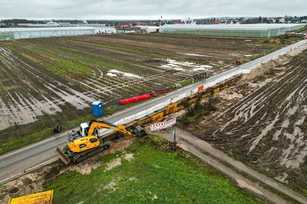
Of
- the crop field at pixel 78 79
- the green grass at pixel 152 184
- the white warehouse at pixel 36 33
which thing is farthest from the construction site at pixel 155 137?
the white warehouse at pixel 36 33

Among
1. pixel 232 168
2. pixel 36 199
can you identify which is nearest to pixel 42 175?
pixel 36 199

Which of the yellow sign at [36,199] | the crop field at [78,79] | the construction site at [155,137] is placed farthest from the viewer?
the crop field at [78,79]

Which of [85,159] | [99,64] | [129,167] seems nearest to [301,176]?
[129,167]

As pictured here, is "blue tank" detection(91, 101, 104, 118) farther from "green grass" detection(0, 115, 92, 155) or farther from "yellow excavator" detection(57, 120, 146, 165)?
"yellow excavator" detection(57, 120, 146, 165)

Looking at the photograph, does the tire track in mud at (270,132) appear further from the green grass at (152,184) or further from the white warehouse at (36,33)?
the white warehouse at (36,33)

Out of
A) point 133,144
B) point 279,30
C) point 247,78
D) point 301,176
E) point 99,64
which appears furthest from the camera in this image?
point 279,30

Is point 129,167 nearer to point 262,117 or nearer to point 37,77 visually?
point 262,117
